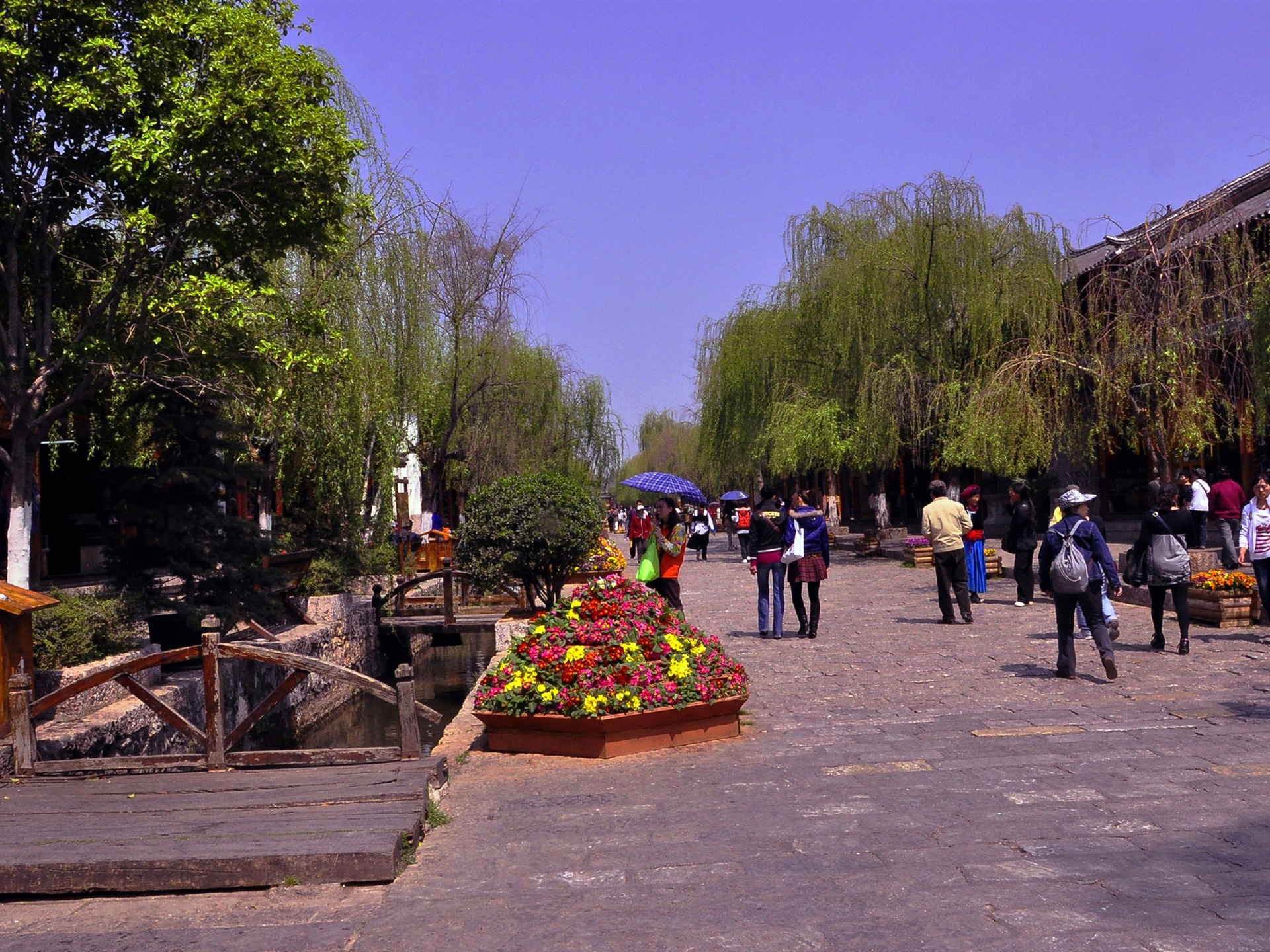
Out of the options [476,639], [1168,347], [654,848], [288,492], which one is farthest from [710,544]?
[654,848]

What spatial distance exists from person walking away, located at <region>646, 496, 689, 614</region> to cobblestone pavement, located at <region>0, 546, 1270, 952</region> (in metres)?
2.95

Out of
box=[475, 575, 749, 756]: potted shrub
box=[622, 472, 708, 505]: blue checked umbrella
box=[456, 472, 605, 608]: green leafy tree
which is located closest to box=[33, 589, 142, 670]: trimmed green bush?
box=[475, 575, 749, 756]: potted shrub

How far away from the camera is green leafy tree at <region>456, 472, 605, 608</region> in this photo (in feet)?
48.5

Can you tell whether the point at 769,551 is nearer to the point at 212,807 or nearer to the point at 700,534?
the point at 212,807

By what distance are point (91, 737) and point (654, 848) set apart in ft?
17.9

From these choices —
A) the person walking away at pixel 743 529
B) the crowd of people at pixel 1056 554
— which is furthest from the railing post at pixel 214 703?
the person walking away at pixel 743 529

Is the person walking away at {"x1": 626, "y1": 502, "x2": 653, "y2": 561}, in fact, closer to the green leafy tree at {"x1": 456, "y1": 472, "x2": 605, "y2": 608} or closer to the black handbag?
the green leafy tree at {"x1": 456, "y1": 472, "x2": 605, "y2": 608}

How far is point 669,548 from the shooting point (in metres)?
11.7

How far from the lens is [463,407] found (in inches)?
879

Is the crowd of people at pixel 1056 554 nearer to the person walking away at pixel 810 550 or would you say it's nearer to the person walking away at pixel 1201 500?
the person walking away at pixel 810 550

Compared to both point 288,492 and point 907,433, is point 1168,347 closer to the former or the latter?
point 907,433

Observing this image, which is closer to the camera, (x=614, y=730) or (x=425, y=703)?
(x=614, y=730)

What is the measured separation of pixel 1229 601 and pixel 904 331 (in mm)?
13200

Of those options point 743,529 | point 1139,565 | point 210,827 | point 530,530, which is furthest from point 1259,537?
point 743,529
